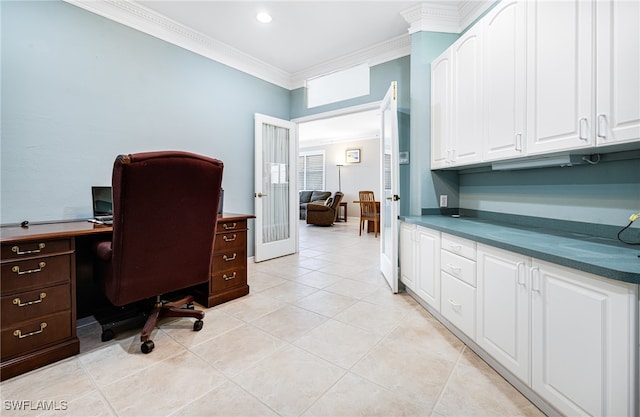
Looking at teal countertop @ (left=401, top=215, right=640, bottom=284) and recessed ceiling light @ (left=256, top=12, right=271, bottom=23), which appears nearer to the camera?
teal countertop @ (left=401, top=215, right=640, bottom=284)

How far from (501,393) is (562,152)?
137cm

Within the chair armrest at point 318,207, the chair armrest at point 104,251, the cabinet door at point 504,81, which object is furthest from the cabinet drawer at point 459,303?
the chair armrest at point 318,207

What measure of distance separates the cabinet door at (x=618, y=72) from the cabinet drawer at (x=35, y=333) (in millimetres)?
3160

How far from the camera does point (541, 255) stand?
1.27 meters

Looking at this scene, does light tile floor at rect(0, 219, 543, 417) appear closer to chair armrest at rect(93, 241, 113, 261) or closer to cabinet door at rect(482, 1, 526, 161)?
chair armrest at rect(93, 241, 113, 261)

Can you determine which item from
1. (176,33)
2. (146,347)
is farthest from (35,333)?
(176,33)

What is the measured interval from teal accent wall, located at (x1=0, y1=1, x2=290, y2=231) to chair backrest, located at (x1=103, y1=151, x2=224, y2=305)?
1.17m

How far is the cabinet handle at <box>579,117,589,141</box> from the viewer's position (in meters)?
1.41

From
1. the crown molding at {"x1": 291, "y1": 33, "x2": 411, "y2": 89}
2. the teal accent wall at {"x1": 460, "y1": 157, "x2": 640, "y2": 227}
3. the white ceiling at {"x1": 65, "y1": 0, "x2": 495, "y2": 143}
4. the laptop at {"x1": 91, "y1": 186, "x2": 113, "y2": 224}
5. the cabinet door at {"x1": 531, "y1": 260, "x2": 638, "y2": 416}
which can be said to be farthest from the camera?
the crown molding at {"x1": 291, "y1": 33, "x2": 411, "y2": 89}

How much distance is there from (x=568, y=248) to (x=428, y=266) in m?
1.12

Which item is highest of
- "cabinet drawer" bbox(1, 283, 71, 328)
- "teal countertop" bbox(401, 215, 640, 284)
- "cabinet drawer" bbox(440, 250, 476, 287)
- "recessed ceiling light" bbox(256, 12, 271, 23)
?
"recessed ceiling light" bbox(256, 12, 271, 23)

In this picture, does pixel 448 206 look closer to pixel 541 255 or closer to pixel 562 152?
pixel 562 152

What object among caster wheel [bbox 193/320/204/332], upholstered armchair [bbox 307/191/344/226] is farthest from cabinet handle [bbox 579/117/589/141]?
upholstered armchair [bbox 307/191/344/226]

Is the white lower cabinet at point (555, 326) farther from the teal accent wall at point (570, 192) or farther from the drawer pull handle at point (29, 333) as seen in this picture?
the drawer pull handle at point (29, 333)
